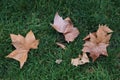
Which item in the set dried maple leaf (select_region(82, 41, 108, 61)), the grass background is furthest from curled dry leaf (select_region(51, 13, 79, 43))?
dried maple leaf (select_region(82, 41, 108, 61))

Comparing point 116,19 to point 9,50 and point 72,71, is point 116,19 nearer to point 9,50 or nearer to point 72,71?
point 72,71

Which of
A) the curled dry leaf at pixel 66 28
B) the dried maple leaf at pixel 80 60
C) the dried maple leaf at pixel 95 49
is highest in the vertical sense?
the curled dry leaf at pixel 66 28

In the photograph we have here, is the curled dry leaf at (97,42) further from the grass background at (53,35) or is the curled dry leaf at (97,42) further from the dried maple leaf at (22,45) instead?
the dried maple leaf at (22,45)

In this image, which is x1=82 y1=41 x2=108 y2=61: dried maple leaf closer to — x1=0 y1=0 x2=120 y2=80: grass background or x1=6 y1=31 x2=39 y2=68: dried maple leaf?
x1=0 y1=0 x2=120 y2=80: grass background

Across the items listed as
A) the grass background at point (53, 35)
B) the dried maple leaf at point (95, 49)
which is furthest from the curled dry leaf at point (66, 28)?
the dried maple leaf at point (95, 49)

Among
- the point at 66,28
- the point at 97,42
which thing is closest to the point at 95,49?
the point at 97,42

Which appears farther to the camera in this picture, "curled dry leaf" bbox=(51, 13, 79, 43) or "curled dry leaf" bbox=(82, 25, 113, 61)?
"curled dry leaf" bbox=(51, 13, 79, 43)
